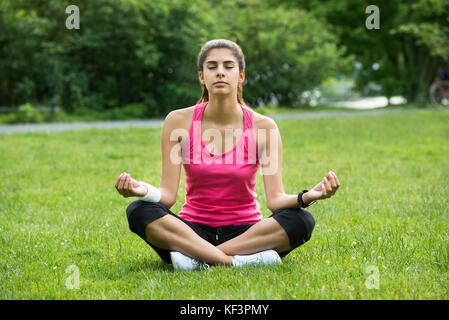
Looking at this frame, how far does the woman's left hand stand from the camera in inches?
126

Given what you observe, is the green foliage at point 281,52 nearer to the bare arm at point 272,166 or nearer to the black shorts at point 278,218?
the bare arm at point 272,166

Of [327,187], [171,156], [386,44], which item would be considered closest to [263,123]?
[171,156]

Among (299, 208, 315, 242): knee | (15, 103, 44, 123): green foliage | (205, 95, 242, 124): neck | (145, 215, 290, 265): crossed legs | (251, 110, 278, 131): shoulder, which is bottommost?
(15, 103, 44, 123): green foliage

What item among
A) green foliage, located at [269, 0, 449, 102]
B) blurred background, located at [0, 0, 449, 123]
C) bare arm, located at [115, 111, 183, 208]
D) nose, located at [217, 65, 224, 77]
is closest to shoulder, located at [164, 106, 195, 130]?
bare arm, located at [115, 111, 183, 208]

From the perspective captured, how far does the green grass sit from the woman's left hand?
1.61 ft

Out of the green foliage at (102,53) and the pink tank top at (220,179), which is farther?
the green foliage at (102,53)

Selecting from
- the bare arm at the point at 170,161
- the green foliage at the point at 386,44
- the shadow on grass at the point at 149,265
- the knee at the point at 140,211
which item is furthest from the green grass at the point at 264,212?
the green foliage at the point at 386,44

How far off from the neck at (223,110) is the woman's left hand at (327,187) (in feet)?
2.75

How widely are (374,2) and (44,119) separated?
47.4 feet

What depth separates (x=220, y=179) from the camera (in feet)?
12.2

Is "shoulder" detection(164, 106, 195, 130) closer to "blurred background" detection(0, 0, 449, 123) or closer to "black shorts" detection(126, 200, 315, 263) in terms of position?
"black shorts" detection(126, 200, 315, 263)

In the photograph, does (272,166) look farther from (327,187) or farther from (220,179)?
(327,187)

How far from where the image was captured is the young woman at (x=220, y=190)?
3.63 m
